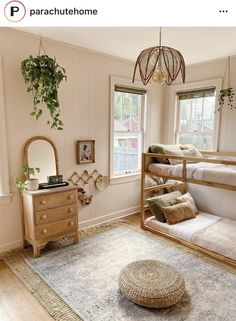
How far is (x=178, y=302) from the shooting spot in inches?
71.7

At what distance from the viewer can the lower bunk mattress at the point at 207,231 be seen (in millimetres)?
2511

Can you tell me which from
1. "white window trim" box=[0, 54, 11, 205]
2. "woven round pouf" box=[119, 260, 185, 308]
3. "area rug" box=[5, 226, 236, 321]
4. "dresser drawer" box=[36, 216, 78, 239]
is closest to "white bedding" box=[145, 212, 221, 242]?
"area rug" box=[5, 226, 236, 321]

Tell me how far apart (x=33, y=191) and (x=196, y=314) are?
6.01ft

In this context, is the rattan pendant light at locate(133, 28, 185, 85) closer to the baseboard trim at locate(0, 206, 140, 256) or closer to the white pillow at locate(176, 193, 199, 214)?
the white pillow at locate(176, 193, 199, 214)

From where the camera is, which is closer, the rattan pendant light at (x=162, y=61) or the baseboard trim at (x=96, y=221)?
the rattan pendant light at (x=162, y=61)

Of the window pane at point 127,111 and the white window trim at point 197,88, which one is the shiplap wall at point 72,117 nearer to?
the window pane at point 127,111

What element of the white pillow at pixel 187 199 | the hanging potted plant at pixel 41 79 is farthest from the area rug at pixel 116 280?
the hanging potted plant at pixel 41 79

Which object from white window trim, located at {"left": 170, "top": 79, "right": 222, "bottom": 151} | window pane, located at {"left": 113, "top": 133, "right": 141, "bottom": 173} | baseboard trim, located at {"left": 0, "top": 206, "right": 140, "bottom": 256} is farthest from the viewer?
window pane, located at {"left": 113, "top": 133, "right": 141, "bottom": 173}

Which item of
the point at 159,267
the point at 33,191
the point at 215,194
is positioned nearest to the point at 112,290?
the point at 159,267

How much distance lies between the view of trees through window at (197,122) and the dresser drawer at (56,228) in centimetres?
237

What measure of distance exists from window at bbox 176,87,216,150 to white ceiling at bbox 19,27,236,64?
685 millimetres

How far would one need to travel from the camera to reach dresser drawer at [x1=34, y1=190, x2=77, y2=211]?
2.42 m

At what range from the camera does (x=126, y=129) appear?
3709 mm

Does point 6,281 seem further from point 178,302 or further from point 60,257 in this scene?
point 178,302
